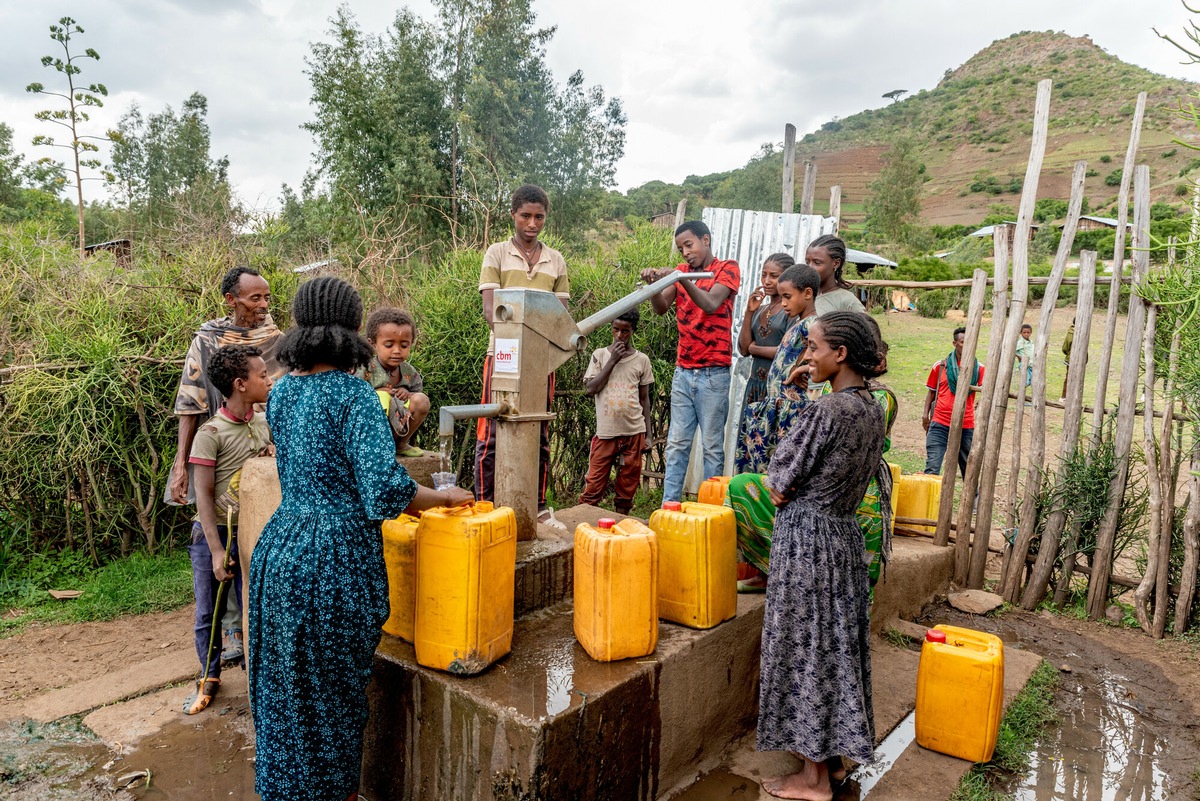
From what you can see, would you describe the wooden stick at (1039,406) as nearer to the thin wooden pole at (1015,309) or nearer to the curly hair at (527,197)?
the thin wooden pole at (1015,309)

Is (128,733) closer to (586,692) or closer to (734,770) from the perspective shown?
(586,692)

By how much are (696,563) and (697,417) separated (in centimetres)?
223

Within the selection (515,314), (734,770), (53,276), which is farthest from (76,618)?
(734,770)

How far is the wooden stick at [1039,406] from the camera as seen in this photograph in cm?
457

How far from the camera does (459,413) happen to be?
233cm

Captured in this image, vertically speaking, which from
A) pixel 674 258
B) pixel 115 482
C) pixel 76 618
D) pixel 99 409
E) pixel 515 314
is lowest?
pixel 76 618

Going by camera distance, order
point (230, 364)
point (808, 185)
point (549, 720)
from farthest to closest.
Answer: point (808, 185) → point (230, 364) → point (549, 720)

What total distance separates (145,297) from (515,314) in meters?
3.55

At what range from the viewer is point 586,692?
218 cm

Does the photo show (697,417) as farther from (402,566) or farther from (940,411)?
(940,411)

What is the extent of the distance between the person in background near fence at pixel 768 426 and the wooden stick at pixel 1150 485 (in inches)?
90.5

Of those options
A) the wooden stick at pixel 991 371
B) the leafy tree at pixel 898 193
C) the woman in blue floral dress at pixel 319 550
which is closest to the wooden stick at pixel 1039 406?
the wooden stick at pixel 991 371

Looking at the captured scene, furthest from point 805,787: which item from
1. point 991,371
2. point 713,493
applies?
point 991,371

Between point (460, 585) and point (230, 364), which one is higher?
point (230, 364)
